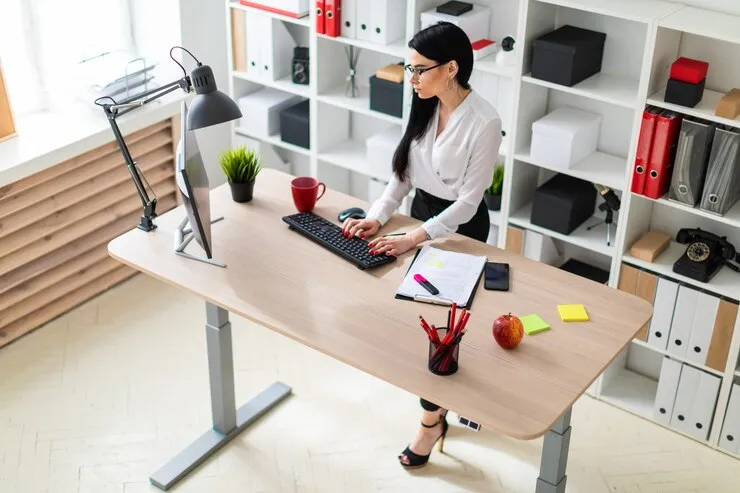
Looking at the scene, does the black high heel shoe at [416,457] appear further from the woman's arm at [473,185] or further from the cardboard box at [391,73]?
the cardboard box at [391,73]

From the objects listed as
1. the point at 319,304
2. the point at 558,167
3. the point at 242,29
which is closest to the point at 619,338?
the point at 319,304

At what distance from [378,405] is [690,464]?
1.28m

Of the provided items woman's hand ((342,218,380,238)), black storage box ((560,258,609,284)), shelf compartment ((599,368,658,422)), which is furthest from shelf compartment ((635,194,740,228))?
woman's hand ((342,218,380,238))

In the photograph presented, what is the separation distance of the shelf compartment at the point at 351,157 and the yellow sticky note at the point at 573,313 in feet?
5.56

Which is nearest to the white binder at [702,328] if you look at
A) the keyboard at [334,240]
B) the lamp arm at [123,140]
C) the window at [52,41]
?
the keyboard at [334,240]

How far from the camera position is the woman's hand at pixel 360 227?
3.34m

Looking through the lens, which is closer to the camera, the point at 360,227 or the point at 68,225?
the point at 360,227

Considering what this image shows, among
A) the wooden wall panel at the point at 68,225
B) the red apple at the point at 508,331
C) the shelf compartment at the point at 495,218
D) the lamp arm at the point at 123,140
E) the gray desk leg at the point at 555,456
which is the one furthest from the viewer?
the wooden wall panel at the point at 68,225

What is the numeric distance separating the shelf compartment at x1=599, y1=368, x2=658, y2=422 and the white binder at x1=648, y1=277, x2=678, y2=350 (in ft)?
1.01

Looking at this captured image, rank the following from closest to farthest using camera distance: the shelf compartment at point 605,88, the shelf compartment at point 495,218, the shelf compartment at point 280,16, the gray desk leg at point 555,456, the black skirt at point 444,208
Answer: the gray desk leg at point 555,456, the black skirt at point 444,208, the shelf compartment at point 605,88, the shelf compartment at point 495,218, the shelf compartment at point 280,16

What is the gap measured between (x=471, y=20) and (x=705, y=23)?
39.5 inches

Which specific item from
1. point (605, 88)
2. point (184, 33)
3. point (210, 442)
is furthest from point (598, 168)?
point (184, 33)

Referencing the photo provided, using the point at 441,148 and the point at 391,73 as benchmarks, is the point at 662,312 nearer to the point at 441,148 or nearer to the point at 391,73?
the point at 441,148

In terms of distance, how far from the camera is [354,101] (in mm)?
4559
